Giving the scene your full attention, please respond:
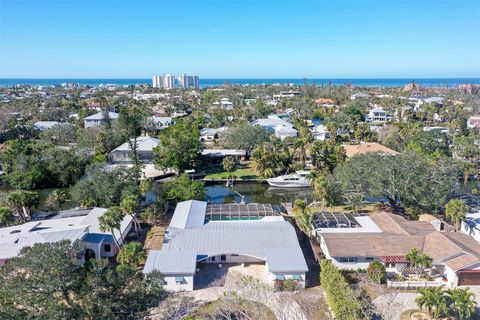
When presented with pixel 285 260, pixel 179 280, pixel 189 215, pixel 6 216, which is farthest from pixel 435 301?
pixel 6 216

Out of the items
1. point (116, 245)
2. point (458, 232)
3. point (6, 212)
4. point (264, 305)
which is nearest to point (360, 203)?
point (458, 232)

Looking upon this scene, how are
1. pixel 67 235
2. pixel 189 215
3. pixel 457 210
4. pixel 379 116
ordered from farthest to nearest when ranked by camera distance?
pixel 379 116 → pixel 189 215 → pixel 457 210 → pixel 67 235

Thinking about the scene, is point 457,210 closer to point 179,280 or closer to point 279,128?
point 179,280

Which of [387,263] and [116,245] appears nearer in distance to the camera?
[387,263]

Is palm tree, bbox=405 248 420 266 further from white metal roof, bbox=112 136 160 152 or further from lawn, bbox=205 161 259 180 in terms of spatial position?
white metal roof, bbox=112 136 160 152

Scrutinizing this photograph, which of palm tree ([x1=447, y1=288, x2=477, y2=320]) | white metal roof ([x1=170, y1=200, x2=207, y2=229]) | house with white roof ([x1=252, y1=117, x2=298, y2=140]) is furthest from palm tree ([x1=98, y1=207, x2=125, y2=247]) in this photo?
house with white roof ([x1=252, y1=117, x2=298, y2=140])

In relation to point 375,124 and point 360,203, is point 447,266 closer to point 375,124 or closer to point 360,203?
point 360,203

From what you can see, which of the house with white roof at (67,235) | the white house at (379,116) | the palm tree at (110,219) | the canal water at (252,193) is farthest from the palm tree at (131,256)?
the white house at (379,116)
